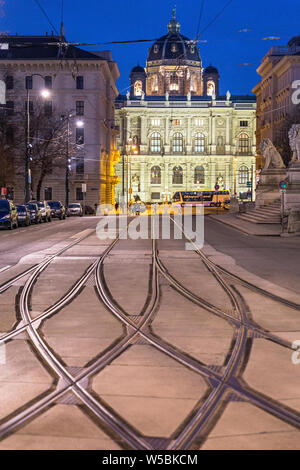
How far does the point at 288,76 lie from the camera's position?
86562mm

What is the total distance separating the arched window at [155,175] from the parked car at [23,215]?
10483cm

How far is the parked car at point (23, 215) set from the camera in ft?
137

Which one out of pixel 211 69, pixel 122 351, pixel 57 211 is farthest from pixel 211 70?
pixel 122 351

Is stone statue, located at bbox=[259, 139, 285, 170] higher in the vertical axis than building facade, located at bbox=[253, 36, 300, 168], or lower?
lower

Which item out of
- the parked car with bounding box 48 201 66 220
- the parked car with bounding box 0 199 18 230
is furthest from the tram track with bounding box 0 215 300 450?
the parked car with bounding box 48 201 66 220

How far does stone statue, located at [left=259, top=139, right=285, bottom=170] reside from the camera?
147ft

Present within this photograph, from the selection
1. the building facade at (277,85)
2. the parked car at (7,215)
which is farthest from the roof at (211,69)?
the parked car at (7,215)

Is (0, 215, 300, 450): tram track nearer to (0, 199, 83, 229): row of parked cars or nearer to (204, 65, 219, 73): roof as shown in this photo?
(0, 199, 83, 229): row of parked cars

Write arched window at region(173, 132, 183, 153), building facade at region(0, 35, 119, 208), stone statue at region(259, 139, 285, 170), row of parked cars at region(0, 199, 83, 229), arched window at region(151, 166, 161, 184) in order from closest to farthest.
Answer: row of parked cars at region(0, 199, 83, 229)
stone statue at region(259, 139, 285, 170)
building facade at region(0, 35, 119, 208)
arched window at region(173, 132, 183, 153)
arched window at region(151, 166, 161, 184)

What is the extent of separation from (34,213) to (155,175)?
333 ft

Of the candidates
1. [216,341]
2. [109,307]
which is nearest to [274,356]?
[216,341]

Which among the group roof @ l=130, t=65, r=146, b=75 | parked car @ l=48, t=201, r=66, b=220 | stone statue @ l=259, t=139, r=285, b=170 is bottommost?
parked car @ l=48, t=201, r=66, b=220

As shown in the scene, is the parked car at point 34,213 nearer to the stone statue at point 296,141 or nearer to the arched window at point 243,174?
the stone statue at point 296,141

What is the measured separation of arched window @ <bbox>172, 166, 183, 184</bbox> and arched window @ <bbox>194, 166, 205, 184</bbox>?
3.32 meters
